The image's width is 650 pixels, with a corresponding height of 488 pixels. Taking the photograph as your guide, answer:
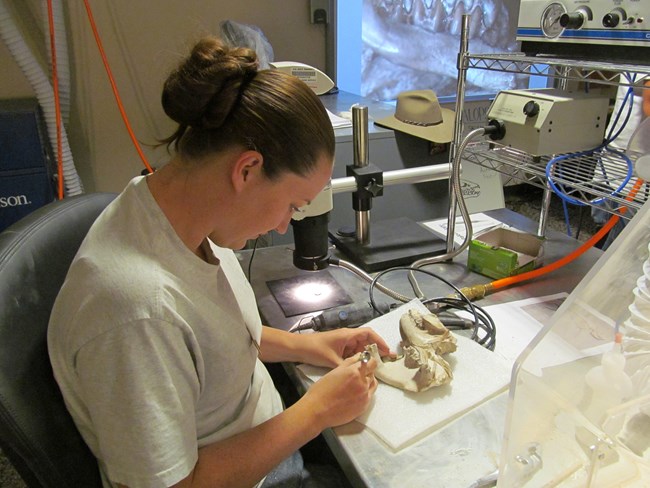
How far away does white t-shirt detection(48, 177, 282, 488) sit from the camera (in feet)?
1.88

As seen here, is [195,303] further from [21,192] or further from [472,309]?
[21,192]

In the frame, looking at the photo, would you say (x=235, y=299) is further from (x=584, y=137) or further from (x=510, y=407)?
(x=584, y=137)

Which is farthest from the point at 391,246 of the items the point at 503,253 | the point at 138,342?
the point at 138,342

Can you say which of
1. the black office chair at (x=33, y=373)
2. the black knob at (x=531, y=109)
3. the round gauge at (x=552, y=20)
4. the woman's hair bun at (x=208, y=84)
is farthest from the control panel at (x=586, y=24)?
the black office chair at (x=33, y=373)

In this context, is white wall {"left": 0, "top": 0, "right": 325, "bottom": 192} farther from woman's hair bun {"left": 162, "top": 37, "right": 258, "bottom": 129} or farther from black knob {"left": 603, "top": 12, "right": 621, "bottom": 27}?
black knob {"left": 603, "top": 12, "right": 621, "bottom": 27}

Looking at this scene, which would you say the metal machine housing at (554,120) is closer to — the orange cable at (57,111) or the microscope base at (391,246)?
the microscope base at (391,246)

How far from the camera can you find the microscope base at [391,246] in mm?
1271

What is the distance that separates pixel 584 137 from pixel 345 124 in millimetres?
797

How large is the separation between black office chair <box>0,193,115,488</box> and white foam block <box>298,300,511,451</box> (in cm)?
40

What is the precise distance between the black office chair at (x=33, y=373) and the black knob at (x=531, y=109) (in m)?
0.91

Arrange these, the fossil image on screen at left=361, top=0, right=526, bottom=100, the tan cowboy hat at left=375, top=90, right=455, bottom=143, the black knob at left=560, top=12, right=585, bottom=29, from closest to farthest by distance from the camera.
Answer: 1. the black knob at left=560, top=12, right=585, bottom=29
2. the tan cowboy hat at left=375, top=90, right=455, bottom=143
3. the fossil image on screen at left=361, top=0, right=526, bottom=100

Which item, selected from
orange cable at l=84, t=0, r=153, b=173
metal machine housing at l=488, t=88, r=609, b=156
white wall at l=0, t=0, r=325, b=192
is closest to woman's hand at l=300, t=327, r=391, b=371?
Answer: metal machine housing at l=488, t=88, r=609, b=156

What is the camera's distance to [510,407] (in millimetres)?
585

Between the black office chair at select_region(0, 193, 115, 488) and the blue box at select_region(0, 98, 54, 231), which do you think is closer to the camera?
the black office chair at select_region(0, 193, 115, 488)
